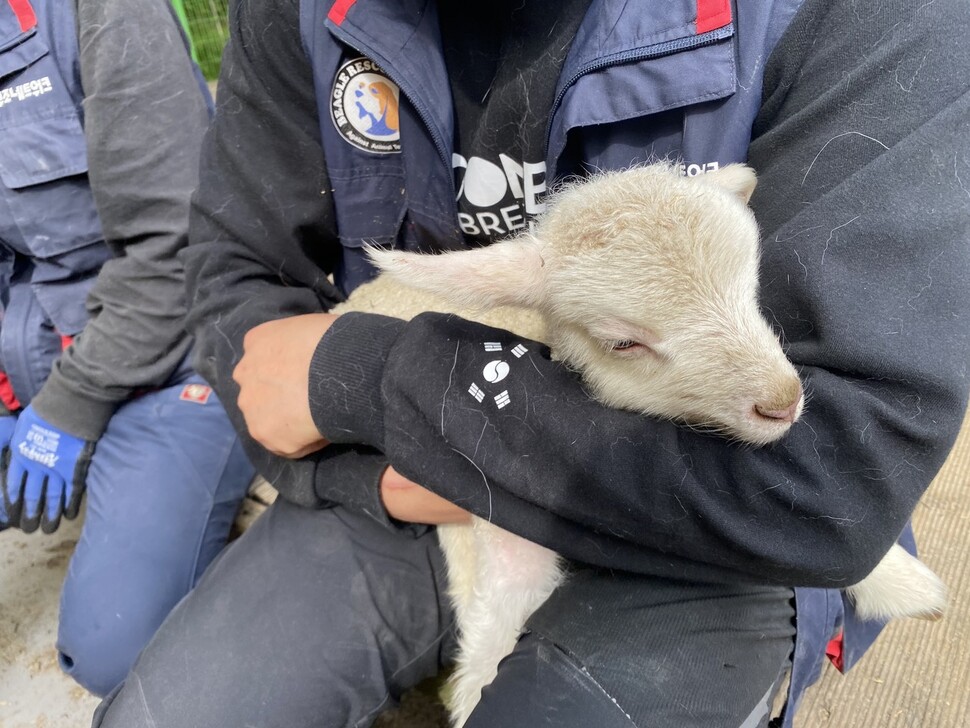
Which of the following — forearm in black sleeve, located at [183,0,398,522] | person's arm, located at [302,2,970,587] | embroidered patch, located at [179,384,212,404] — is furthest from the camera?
embroidered patch, located at [179,384,212,404]

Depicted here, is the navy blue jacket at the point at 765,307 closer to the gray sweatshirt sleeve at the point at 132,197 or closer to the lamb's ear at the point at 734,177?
the lamb's ear at the point at 734,177

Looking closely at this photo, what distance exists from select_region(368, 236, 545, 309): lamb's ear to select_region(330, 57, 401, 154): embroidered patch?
0.52 metres

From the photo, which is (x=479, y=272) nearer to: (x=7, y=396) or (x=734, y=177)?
(x=734, y=177)

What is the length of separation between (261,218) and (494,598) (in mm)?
1325

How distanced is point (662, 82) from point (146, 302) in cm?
212

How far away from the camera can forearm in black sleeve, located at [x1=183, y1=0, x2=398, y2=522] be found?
5.95 feet

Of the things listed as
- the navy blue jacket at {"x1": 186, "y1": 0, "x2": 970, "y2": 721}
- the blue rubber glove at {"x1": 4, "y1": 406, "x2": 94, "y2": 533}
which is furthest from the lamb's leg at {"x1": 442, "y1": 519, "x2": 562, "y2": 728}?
the blue rubber glove at {"x1": 4, "y1": 406, "x2": 94, "y2": 533}

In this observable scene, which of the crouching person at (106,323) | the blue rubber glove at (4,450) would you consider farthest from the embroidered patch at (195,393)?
the blue rubber glove at (4,450)

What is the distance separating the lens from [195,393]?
2.74 metres

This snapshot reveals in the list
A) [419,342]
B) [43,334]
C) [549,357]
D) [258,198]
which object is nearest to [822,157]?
[549,357]

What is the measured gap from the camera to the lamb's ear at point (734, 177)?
1409mm

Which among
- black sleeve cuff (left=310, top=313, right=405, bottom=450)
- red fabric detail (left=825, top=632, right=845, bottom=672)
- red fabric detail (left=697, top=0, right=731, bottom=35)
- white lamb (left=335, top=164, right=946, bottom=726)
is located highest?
red fabric detail (left=697, top=0, right=731, bottom=35)

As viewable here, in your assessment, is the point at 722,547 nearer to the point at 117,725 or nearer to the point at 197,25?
the point at 117,725

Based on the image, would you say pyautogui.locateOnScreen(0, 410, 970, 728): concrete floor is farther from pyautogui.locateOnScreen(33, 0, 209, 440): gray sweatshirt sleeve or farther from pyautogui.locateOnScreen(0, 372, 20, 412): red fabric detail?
pyautogui.locateOnScreen(33, 0, 209, 440): gray sweatshirt sleeve
